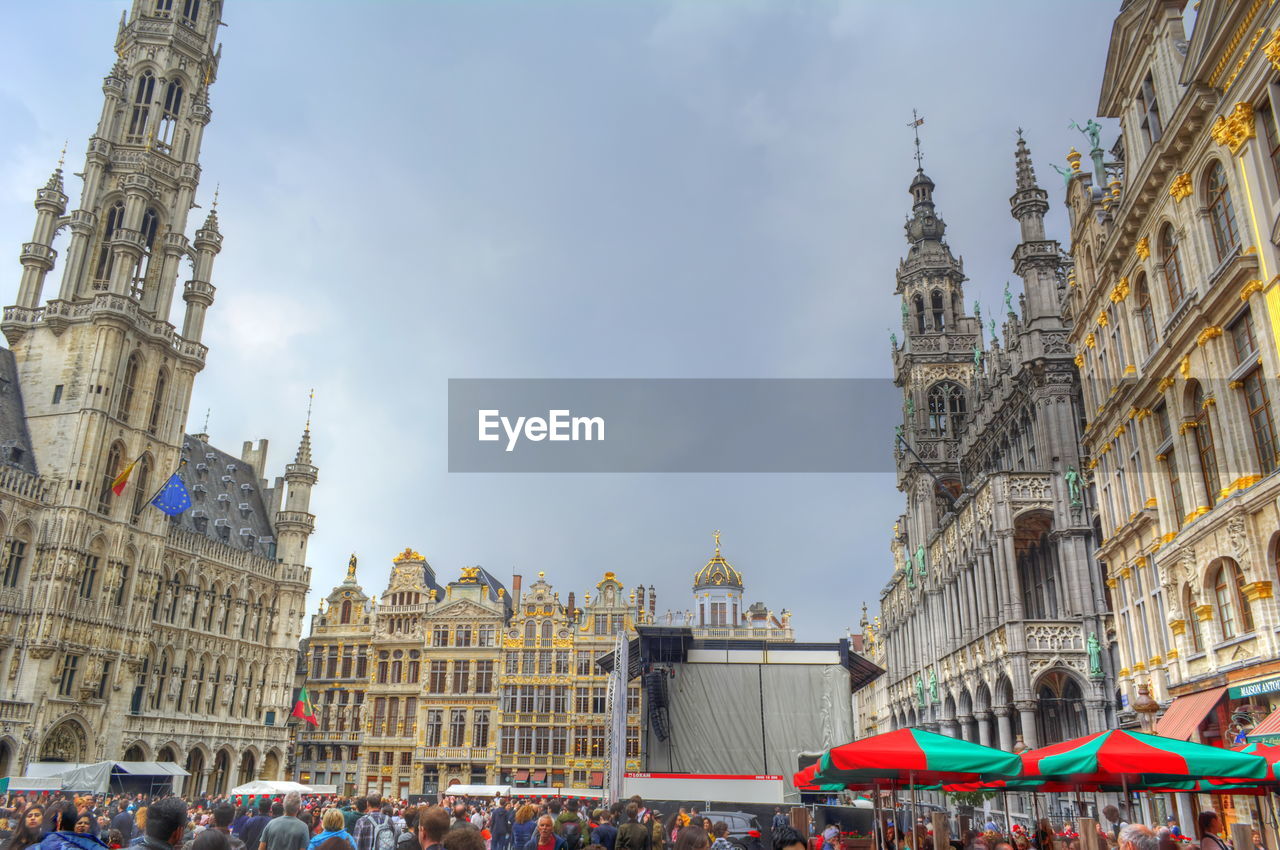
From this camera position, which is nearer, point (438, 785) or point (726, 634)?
point (438, 785)

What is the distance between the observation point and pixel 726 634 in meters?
65.1

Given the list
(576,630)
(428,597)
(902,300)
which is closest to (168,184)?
(428,597)

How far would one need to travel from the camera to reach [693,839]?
696cm

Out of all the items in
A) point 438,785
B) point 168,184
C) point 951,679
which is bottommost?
point 438,785

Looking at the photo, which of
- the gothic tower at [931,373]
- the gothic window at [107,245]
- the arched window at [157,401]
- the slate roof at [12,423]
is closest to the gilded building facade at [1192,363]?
the gothic tower at [931,373]

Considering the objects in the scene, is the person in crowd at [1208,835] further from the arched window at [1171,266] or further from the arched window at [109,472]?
the arched window at [109,472]

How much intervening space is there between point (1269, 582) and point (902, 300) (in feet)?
109

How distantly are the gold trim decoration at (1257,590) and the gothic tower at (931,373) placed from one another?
22896 mm

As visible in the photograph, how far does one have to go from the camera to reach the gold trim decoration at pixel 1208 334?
16.9m

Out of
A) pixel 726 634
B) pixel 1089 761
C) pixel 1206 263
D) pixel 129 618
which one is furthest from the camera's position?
pixel 726 634

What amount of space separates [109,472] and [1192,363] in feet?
149

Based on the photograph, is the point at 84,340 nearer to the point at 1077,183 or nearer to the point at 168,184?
the point at 168,184

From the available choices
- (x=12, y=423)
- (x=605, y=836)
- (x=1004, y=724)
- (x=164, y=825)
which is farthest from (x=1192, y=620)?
(x=12, y=423)

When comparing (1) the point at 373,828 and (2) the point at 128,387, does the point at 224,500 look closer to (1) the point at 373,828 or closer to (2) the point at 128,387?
(2) the point at 128,387
